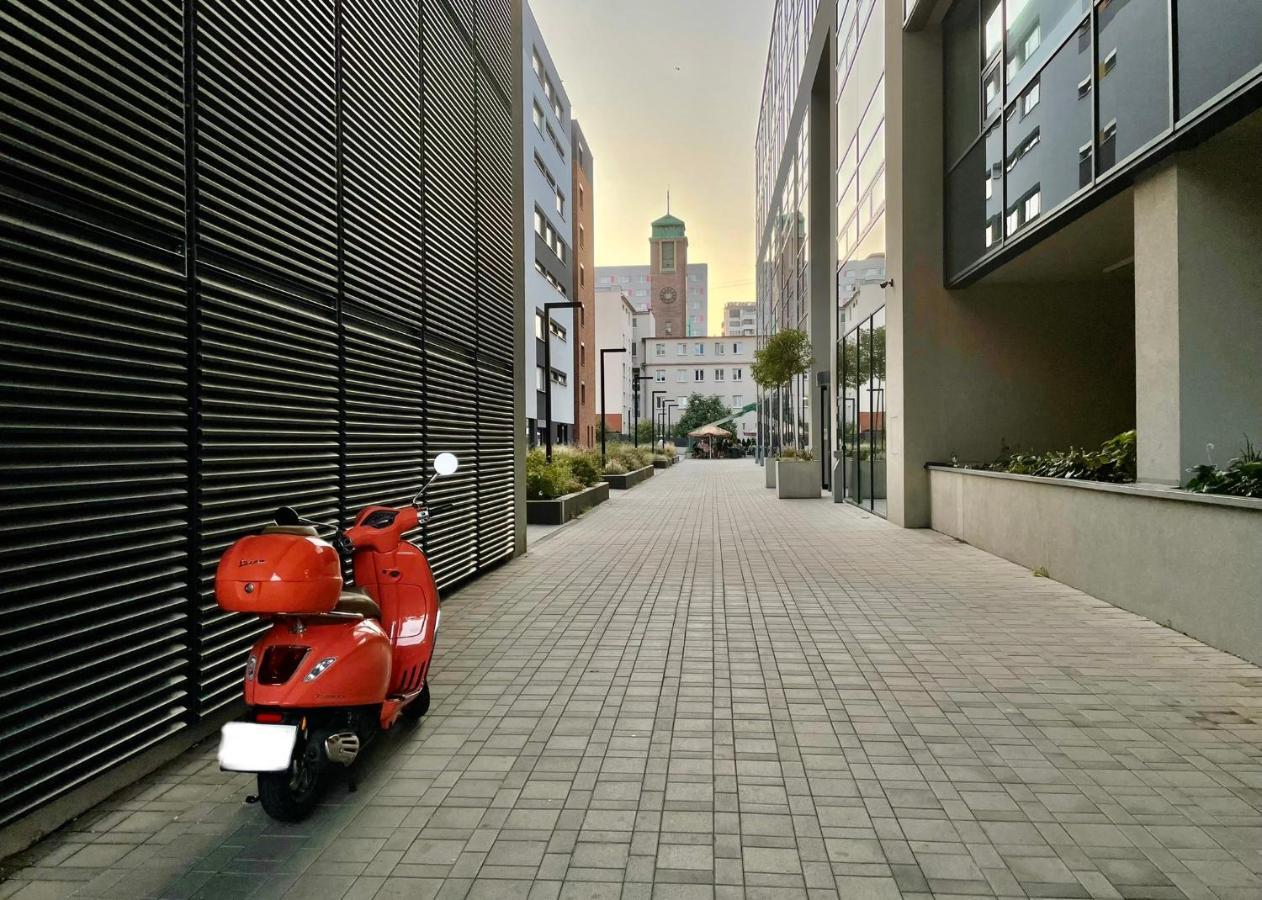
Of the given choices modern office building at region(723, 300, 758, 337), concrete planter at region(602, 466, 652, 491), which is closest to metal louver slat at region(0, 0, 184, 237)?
concrete planter at region(602, 466, 652, 491)

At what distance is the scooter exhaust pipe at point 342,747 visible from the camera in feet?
10.5

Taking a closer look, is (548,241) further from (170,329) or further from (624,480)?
(170,329)

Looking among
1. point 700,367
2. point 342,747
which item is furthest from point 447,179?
point 700,367

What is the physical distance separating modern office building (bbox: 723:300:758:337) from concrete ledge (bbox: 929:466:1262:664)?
165569mm

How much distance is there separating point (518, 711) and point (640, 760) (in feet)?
3.28

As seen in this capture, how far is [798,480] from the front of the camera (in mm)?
21391

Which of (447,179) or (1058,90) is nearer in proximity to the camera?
(447,179)

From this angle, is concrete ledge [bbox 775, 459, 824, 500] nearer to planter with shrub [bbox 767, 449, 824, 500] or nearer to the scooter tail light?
planter with shrub [bbox 767, 449, 824, 500]

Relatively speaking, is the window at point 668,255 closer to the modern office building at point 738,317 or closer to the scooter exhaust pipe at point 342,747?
the modern office building at point 738,317

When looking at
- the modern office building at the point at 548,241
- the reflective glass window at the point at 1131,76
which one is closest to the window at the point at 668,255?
the modern office building at the point at 548,241

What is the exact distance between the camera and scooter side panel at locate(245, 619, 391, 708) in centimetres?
304

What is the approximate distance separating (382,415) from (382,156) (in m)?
1.98

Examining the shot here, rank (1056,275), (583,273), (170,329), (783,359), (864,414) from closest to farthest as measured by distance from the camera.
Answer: (170,329), (1056,275), (864,414), (783,359), (583,273)

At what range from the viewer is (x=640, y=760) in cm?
382
